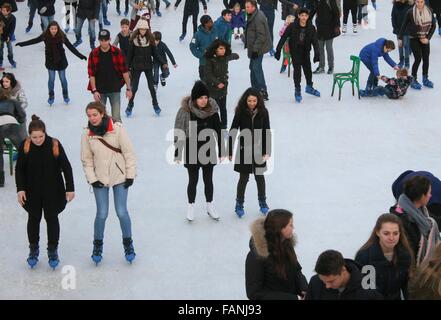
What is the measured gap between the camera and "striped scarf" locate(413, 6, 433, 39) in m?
14.5

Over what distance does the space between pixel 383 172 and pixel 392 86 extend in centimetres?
341

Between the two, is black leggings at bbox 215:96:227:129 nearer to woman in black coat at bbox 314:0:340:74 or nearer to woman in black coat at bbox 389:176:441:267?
woman in black coat at bbox 314:0:340:74

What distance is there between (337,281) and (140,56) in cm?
793

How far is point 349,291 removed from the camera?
5.55m

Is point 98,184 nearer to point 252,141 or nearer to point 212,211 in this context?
point 212,211

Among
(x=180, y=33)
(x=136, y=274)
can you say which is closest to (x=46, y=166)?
(x=136, y=274)

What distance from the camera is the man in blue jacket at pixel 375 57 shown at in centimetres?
1383

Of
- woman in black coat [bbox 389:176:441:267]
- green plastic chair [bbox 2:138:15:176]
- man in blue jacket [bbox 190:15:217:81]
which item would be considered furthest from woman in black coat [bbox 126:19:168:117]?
woman in black coat [bbox 389:176:441:267]

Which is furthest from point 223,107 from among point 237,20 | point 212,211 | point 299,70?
point 237,20

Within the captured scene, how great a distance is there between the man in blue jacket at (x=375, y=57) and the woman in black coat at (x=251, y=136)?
5.03m

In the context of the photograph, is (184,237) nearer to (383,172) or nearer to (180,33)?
(383,172)

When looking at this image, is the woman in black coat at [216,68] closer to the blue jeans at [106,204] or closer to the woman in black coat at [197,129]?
the woman in black coat at [197,129]

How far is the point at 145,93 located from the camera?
14719 millimetres

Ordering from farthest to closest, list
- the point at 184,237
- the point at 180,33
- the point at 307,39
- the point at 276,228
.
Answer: the point at 180,33, the point at 307,39, the point at 184,237, the point at 276,228
